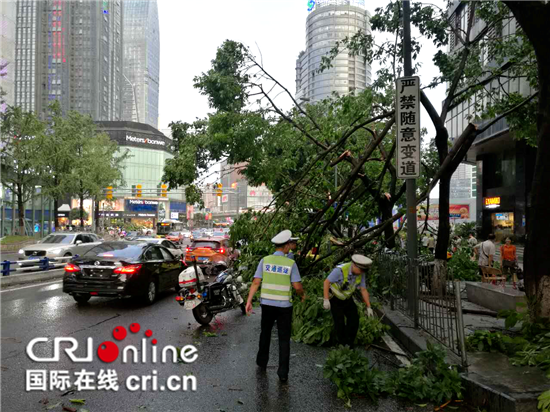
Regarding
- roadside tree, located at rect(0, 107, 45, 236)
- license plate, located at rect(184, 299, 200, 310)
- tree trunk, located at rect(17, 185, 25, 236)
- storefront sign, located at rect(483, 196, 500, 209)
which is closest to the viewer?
license plate, located at rect(184, 299, 200, 310)

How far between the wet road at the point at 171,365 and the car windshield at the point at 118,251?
1185 millimetres

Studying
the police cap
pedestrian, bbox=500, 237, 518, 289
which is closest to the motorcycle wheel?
the police cap

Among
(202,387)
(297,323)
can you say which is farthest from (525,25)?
(202,387)

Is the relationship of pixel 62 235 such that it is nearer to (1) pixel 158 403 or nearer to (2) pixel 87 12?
(1) pixel 158 403

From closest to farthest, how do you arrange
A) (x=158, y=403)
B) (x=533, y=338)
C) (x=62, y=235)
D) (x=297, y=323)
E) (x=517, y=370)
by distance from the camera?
(x=158, y=403) → (x=517, y=370) → (x=533, y=338) → (x=297, y=323) → (x=62, y=235)

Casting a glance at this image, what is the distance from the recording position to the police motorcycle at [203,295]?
850cm

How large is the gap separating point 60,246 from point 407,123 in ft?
56.9

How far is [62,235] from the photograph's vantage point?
22.2 meters

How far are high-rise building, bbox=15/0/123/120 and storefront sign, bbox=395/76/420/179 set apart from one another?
455 feet

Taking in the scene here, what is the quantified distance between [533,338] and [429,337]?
1.37m

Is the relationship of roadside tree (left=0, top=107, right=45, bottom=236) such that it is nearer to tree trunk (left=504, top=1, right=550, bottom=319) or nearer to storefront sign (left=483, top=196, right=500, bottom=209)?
tree trunk (left=504, top=1, right=550, bottom=319)

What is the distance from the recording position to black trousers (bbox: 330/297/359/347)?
248 inches

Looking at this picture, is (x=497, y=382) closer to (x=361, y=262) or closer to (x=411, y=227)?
(x=361, y=262)

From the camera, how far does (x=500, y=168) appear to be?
4291 cm
